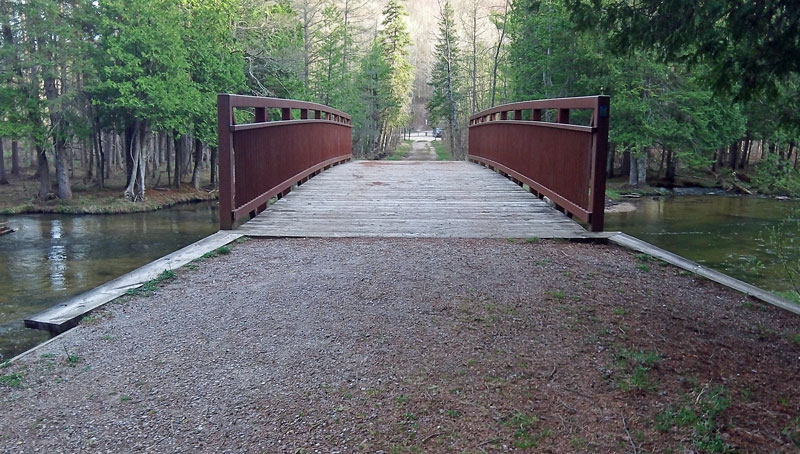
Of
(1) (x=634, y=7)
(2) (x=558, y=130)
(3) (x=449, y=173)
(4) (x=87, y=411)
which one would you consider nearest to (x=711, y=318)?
(1) (x=634, y=7)

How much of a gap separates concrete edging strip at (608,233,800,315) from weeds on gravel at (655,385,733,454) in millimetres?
1767

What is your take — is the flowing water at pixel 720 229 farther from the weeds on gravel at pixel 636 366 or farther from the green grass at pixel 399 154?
the green grass at pixel 399 154

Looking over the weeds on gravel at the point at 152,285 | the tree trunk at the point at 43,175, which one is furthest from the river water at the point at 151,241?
the weeds on gravel at the point at 152,285

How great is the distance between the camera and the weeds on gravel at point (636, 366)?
2.92m

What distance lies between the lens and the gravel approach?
254 cm

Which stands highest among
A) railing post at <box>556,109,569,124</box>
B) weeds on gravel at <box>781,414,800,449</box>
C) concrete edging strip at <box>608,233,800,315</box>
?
railing post at <box>556,109,569,124</box>

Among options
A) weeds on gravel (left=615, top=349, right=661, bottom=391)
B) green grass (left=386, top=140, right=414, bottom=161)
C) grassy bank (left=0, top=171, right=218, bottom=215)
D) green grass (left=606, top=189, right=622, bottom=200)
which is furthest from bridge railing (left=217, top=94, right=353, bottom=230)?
green grass (left=386, top=140, right=414, bottom=161)

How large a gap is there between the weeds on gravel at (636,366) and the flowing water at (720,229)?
8.62 metres

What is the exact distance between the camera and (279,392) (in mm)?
2916

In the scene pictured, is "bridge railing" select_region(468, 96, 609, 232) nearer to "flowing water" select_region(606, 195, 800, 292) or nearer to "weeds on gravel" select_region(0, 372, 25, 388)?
"flowing water" select_region(606, 195, 800, 292)

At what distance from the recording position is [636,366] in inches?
123

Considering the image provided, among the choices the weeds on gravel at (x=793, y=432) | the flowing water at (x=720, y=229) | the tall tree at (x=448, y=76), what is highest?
the tall tree at (x=448, y=76)

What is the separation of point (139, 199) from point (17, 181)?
1032 centimetres

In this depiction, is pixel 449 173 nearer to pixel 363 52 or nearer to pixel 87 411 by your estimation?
pixel 87 411
